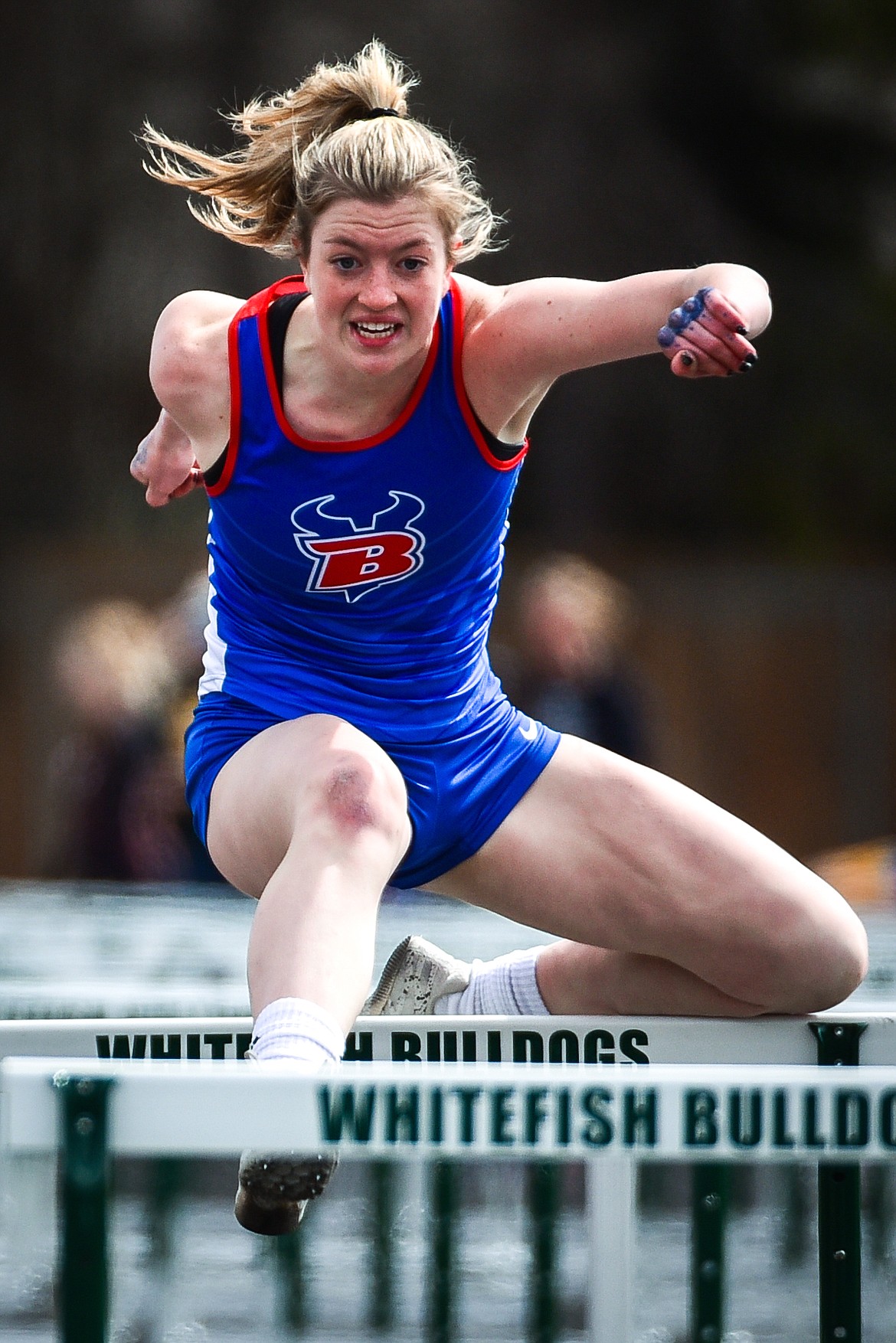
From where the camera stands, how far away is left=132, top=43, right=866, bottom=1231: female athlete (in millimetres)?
2596

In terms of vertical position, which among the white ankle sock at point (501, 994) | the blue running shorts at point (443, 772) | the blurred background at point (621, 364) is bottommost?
the white ankle sock at point (501, 994)

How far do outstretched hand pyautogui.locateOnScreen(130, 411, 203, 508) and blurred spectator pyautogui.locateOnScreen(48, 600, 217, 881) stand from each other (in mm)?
2879

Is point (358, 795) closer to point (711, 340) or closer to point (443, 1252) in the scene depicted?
point (711, 340)

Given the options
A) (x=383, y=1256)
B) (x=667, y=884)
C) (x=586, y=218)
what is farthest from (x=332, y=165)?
(x=586, y=218)

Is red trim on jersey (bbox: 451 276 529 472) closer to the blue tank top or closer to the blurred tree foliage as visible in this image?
the blue tank top

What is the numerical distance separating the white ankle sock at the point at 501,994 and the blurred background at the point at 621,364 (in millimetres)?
6169

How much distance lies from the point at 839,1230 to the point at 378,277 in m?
1.57

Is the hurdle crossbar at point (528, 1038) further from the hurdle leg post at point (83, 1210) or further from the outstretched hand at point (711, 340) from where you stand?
the outstretched hand at point (711, 340)

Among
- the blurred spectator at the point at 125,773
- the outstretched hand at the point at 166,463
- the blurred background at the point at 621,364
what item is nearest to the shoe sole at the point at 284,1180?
the outstretched hand at the point at 166,463

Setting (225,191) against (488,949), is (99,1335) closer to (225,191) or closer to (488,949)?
(225,191)

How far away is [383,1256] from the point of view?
3.60 metres

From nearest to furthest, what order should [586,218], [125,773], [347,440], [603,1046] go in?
1. [347,440]
2. [603,1046]
3. [125,773]
4. [586,218]

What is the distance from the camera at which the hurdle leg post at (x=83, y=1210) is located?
200 cm

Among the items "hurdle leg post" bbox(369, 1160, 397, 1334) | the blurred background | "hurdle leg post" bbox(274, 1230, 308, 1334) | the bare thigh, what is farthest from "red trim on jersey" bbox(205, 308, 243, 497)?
the blurred background
